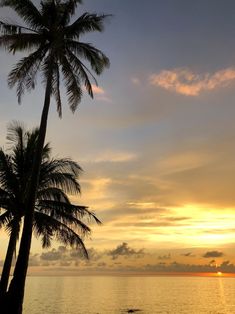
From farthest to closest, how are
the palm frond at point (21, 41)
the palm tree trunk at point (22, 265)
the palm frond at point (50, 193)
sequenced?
the palm frond at point (50, 193) → the palm frond at point (21, 41) → the palm tree trunk at point (22, 265)

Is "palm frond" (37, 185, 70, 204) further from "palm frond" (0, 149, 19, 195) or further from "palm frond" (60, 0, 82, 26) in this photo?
"palm frond" (60, 0, 82, 26)

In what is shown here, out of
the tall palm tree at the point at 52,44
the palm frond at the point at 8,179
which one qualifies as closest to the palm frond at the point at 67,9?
the tall palm tree at the point at 52,44

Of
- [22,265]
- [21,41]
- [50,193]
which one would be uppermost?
[21,41]

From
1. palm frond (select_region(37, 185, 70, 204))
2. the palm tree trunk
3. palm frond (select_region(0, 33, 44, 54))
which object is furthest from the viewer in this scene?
palm frond (select_region(37, 185, 70, 204))

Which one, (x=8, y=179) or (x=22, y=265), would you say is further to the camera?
(x=8, y=179)

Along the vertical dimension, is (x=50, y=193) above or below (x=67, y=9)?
below

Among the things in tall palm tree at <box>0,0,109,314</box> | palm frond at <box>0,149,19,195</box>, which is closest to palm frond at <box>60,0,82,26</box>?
tall palm tree at <box>0,0,109,314</box>

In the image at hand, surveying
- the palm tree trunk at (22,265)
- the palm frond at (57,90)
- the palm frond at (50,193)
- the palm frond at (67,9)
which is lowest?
the palm tree trunk at (22,265)

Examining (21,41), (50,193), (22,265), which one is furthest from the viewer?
(50,193)

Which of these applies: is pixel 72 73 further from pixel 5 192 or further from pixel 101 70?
pixel 5 192

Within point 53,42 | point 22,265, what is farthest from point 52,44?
point 22,265

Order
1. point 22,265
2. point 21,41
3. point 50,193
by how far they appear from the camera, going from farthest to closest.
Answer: point 50,193 → point 21,41 → point 22,265

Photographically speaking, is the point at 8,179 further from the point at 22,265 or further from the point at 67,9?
the point at 67,9

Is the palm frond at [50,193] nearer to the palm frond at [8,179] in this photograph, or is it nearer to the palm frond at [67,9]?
the palm frond at [8,179]
